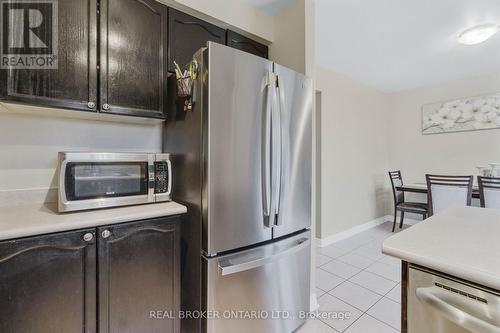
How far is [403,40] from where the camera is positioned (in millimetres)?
2453

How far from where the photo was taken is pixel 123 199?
136 cm

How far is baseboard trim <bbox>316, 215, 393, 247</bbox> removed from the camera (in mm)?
3154

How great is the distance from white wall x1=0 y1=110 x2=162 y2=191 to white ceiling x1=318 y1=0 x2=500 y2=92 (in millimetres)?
2023

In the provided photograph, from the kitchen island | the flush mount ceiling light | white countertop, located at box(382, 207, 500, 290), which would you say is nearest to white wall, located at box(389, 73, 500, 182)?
the flush mount ceiling light

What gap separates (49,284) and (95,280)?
17 cm

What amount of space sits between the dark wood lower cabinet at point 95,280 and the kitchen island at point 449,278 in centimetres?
115

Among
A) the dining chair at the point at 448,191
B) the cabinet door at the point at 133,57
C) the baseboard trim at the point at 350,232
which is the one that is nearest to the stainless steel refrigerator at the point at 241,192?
the cabinet door at the point at 133,57

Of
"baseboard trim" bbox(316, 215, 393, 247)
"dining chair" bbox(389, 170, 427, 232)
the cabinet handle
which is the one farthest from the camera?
"dining chair" bbox(389, 170, 427, 232)

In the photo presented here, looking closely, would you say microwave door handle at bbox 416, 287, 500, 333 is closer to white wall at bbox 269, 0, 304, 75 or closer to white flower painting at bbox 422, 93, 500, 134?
white wall at bbox 269, 0, 304, 75

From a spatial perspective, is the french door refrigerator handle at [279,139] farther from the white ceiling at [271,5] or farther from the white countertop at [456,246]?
the white ceiling at [271,5]

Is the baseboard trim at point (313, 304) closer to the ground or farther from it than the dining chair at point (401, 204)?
closer to the ground

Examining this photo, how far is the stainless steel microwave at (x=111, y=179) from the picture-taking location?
1.21 metres

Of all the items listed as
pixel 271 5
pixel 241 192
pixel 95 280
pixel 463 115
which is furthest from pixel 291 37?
pixel 463 115

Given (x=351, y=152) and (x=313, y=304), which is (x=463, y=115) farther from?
(x=313, y=304)
